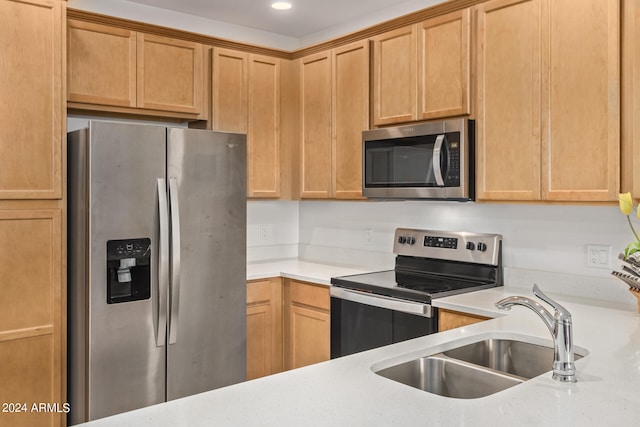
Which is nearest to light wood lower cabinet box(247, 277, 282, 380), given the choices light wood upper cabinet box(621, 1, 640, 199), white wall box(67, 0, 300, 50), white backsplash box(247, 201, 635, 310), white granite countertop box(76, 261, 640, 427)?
white backsplash box(247, 201, 635, 310)

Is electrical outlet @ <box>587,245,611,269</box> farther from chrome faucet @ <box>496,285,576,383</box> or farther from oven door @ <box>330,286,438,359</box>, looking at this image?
chrome faucet @ <box>496,285,576,383</box>

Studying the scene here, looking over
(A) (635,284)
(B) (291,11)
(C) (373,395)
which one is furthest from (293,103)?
(C) (373,395)

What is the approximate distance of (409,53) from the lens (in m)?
3.03

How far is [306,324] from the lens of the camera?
3.37 m

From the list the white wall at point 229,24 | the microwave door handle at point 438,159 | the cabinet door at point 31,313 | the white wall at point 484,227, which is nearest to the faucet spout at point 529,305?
the white wall at point 484,227

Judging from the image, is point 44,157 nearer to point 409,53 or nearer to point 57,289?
point 57,289

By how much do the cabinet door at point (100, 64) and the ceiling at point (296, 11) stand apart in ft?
1.53

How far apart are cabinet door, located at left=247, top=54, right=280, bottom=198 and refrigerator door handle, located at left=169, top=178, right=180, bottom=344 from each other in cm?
90

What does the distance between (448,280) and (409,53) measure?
50.4 inches

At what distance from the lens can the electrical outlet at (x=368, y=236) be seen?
12.3 ft

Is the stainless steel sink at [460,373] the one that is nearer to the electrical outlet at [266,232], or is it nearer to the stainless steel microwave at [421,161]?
the stainless steel microwave at [421,161]

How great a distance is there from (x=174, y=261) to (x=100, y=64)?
3.94 ft

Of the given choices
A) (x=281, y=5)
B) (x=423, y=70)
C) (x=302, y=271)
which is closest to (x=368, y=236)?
(x=302, y=271)

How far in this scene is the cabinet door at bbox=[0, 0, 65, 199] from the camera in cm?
253
